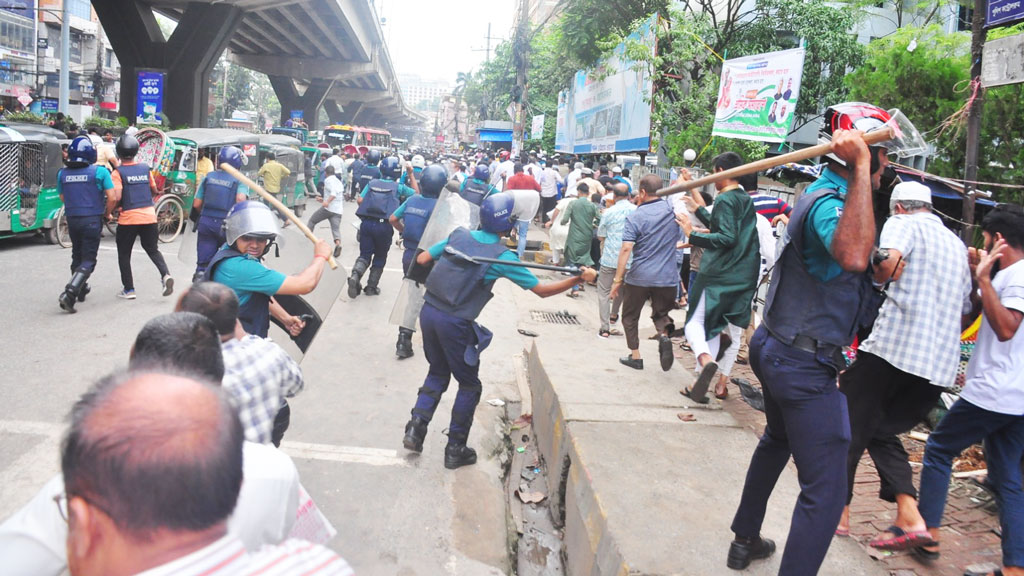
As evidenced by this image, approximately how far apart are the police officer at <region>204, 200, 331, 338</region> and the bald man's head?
8.40 ft

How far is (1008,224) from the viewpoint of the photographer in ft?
11.1

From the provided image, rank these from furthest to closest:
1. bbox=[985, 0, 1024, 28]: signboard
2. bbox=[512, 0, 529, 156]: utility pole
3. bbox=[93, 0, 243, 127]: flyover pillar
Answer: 1. bbox=[512, 0, 529, 156]: utility pole
2. bbox=[93, 0, 243, 127]: flyover pillar
3. bbox=[985, 0, 1024, 28]: signboard

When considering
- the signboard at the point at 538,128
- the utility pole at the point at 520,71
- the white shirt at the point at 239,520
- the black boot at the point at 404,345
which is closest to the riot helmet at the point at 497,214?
the black boot at the point at 404,345

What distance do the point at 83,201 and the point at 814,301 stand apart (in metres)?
7.36

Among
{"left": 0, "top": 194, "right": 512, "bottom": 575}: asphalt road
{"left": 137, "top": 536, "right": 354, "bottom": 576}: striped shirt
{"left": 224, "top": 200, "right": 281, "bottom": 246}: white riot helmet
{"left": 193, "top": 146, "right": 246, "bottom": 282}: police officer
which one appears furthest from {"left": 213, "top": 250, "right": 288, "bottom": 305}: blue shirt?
{"left": 193, "top": 146, "right": 246, "bottom": 282}: police officer

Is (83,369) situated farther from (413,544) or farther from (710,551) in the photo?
(710,551)

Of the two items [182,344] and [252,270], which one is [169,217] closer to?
[252,270]

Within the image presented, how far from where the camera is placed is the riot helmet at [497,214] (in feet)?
15.0

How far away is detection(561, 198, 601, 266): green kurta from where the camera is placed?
1102cm

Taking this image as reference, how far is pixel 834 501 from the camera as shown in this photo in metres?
2.69

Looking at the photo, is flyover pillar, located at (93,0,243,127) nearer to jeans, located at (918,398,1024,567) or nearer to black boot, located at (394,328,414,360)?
black boot, located at (394,328,414,360)

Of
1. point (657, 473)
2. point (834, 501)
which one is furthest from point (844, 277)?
point (657, 473)

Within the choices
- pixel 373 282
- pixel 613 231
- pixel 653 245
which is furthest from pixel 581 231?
pixel 653 245

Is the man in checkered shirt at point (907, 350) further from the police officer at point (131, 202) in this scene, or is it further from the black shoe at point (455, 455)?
the police officer at point (131, 202)
